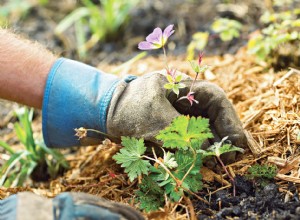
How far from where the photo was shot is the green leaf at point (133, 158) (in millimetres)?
1738

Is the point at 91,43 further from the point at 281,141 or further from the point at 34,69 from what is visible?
the point at 281,141

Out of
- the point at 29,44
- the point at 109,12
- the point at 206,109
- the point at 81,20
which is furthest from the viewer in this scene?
the point at 81,20

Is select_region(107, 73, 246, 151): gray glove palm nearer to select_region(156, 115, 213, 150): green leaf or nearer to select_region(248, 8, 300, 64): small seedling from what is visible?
select_region(156, 115, 213, 150): green leaf

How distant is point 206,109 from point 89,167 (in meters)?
0.68

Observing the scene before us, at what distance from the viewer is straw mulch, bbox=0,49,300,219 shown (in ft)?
6.03

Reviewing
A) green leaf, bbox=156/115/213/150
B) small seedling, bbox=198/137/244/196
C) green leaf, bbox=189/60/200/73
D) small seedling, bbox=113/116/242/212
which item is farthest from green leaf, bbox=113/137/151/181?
green leaf, bbox=189/60/200/73

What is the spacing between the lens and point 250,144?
1.97 meters

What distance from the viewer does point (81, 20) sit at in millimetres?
3799

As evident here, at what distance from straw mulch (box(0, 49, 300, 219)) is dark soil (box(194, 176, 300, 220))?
0.05m

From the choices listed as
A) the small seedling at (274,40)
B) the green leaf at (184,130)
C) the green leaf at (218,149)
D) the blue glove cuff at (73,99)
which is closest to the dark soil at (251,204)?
the green leaf at (218,149)

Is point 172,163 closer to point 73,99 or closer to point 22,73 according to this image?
point 73,99

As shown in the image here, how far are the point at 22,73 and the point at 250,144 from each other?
3.25 feet

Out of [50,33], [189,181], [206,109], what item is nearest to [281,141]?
[206,109]

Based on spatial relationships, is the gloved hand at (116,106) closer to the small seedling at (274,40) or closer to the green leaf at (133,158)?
the green leaf at (133,158)
